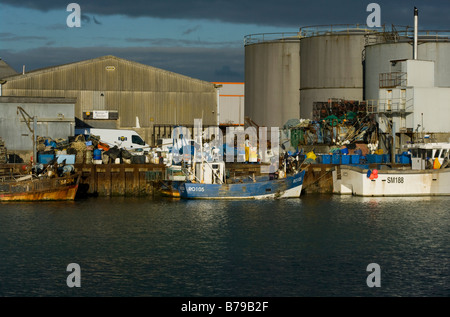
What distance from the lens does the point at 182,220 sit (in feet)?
138

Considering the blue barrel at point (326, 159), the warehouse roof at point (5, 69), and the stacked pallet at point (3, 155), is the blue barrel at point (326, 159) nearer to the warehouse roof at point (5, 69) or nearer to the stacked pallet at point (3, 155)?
the stacked pallet at point (3, 155)

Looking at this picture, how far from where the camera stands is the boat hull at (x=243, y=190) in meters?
49.4

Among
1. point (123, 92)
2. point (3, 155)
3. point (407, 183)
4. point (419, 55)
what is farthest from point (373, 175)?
point (3, 155)

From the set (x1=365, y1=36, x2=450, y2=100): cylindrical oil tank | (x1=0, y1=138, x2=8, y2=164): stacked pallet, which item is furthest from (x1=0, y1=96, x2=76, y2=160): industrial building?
(x1=365, y1=36, x2=450, y2=100): cylindrical oil tank

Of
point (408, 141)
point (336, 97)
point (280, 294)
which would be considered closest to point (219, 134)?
point (336, 97)

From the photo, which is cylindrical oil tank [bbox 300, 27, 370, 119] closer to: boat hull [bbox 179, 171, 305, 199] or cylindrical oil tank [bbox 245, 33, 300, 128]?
cylindrical oil tank [bbox 245, 33, 300, 128]

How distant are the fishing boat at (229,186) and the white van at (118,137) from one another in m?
10.7

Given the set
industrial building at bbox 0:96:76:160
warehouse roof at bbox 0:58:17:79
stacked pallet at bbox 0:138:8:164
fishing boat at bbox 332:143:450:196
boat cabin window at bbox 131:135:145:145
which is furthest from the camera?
warehouse roof at bbox 0:58:17:79

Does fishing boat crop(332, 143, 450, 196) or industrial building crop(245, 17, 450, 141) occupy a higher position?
industrial building crop(245, 17, 450, 141)

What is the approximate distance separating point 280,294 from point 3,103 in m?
35.6

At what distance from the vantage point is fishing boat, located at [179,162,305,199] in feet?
162

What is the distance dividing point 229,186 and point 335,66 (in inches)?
825

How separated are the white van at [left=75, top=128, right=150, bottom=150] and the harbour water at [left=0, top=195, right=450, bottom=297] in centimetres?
1149
